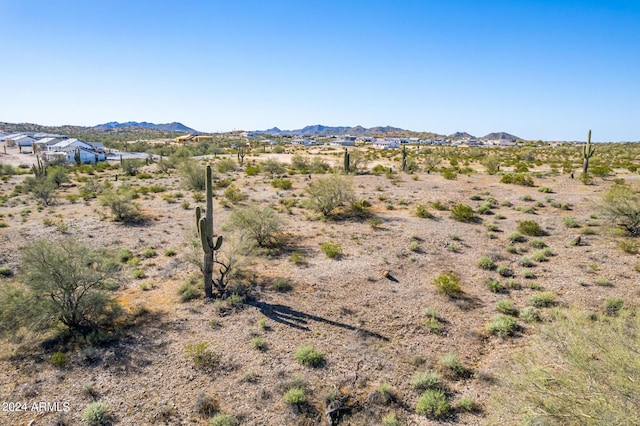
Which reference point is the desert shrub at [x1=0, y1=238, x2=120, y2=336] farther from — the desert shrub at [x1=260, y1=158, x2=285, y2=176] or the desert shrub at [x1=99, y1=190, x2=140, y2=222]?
the desert shrub at [x1=260, y1=158, x2=285, y2=176]

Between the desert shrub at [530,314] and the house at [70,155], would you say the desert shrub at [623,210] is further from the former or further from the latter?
the house at [70,155]

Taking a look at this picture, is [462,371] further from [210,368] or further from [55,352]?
[55,352]

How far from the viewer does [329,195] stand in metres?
21.4

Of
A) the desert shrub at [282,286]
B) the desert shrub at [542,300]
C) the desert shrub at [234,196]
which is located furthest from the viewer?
the desert shrub at [234,196]

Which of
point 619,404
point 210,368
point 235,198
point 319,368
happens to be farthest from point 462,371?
point 235,198

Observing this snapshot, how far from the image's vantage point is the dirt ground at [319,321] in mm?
7273

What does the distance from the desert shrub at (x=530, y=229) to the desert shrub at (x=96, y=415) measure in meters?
17.6

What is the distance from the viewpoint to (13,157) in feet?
185

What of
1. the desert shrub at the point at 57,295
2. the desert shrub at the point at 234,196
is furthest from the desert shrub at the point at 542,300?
the desert shrub at the point at 234,196

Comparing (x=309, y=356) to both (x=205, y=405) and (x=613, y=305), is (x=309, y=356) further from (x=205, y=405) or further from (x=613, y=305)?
(x=613, y=305)

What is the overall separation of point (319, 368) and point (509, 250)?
1080cm

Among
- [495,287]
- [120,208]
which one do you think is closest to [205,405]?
[495,287]

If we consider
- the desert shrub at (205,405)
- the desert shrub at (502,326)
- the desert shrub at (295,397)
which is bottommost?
the desert shrub at (205,405)

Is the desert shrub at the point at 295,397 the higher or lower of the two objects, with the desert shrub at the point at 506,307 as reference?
lower
